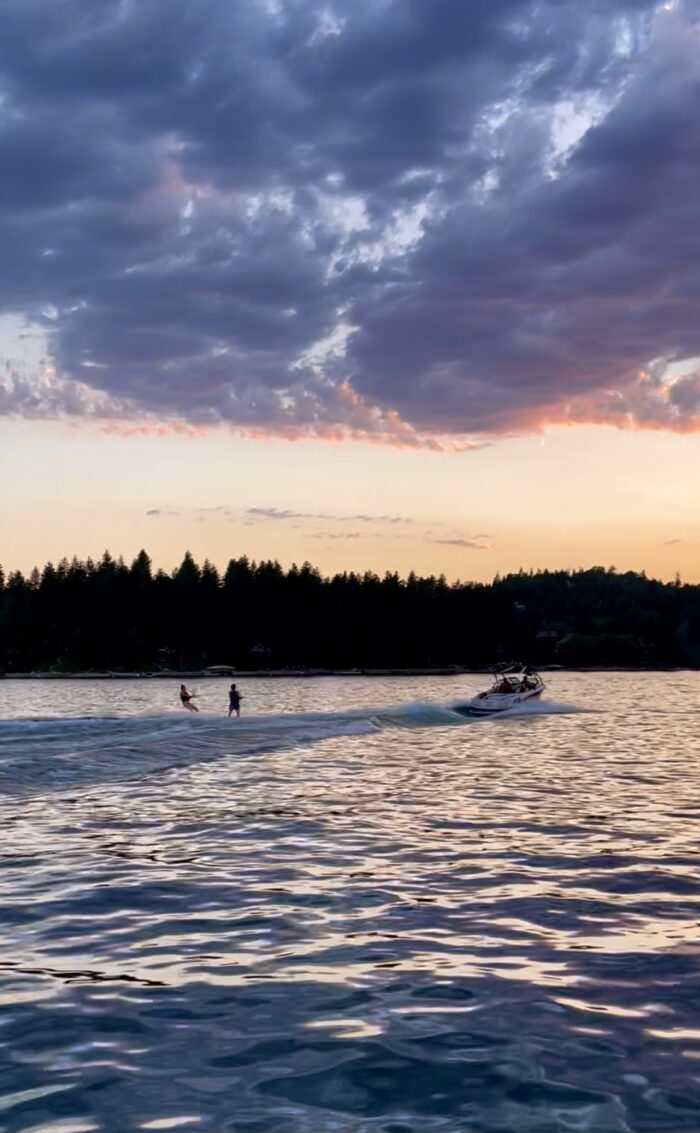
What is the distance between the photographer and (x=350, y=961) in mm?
13312

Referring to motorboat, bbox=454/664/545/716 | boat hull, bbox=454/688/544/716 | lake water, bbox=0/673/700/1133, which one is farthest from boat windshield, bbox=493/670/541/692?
lake water, bbox=0/673/700/1133

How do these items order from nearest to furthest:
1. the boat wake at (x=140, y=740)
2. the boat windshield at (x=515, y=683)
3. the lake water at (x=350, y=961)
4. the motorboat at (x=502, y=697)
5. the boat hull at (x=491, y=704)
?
the lake water at (x=350, y=961) < the boat wake at (x=140, y=740) < the boat hull at (x=491, y=704) < the motorboat at (x=502, y=697) < the boat windshield at (x=515, y=683)

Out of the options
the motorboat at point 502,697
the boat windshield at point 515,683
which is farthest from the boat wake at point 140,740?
the boat windshield at point 515,683

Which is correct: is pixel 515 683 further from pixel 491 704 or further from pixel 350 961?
pixel 350 961

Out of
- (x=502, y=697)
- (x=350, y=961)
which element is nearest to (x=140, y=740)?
(x=350, y=961)

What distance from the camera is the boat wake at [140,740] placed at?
3503 centimetres

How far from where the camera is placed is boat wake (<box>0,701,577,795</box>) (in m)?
35.0

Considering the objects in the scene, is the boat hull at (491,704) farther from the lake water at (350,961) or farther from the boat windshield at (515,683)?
the lake water at (350,961)

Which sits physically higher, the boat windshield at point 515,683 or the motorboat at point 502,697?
the boat windshield at point 515,683

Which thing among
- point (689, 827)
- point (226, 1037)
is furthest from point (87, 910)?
point (689, 827)

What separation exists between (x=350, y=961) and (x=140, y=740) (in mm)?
34353

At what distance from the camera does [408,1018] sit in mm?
11258

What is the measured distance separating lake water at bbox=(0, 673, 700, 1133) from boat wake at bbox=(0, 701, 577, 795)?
5.10 meters

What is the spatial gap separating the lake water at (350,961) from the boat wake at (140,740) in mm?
5098
